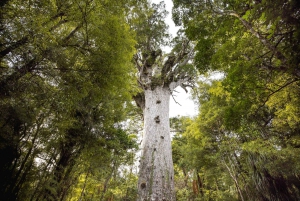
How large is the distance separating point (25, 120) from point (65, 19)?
6.59ft

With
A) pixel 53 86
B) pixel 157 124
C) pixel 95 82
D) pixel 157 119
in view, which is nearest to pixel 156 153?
pixel 157 124

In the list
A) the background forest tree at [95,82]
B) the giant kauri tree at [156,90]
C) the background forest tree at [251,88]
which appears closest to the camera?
the background forest tree at [251,88]

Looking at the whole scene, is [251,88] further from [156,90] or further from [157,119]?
[156,90]

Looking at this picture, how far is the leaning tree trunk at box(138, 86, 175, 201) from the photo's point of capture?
12.3 ft

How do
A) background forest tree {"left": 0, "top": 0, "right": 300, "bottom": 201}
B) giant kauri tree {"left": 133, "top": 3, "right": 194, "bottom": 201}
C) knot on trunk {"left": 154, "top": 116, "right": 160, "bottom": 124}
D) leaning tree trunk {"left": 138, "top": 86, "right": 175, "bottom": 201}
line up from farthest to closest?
1. knot on trunk {"left": 154, "top": 116, "right": 160, "bottom": 124}
2. giant kauri tree {"left": 133, "top": 3, "right": 194, "bottom": 201}
3. leaning tree trunk {"left": 138, "top": 86, "right": 175, "bottom": 201}
4. background forest tree {"left": 0, "top": 0, "right": 300, "bottom": 201}

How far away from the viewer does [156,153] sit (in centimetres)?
459

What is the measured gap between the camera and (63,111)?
308cm

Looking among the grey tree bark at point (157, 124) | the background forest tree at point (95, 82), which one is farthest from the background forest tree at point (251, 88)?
the grey tree bark at point (157, 124)

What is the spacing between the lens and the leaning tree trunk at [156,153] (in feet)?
12.3

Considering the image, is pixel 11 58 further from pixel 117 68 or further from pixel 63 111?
pixel 117 68

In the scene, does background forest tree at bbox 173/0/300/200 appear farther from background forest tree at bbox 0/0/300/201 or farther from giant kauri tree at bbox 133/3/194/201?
giant kauri tree at bbox 133/3/194/201

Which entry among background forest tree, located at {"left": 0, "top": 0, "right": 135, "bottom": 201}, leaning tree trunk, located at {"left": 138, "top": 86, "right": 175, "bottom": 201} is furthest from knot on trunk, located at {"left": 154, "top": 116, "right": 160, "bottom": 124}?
background forest tree, located at {"left": 0, "top": 0, "right": 135, "bottom": 201}

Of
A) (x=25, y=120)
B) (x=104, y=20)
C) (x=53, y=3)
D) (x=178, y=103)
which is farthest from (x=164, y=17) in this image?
(x=25, y=120)

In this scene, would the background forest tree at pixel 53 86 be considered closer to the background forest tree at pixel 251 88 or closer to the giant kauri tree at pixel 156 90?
the giant kauri tree at pixel 156 90
